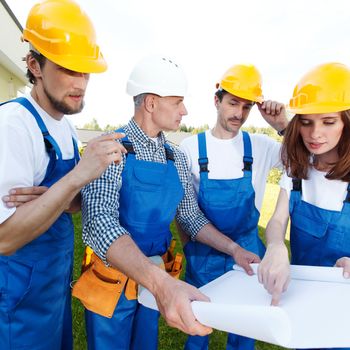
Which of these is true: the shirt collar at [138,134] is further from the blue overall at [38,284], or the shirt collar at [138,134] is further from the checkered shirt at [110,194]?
the blue overall at [38,284]

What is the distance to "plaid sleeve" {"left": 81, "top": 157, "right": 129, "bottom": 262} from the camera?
1.43 metres

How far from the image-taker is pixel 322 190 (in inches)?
70.9

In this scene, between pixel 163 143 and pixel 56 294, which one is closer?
pixel 56 294

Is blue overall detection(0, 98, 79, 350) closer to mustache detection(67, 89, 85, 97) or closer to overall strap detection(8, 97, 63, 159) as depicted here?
overall strap detection(8, 97, 63, 159)

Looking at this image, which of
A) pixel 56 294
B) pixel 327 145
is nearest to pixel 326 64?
pixel 327 145

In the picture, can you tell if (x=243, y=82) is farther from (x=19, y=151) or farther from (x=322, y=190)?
(x=19, y=151)

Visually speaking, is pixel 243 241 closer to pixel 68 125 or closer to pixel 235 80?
pixel 235 80

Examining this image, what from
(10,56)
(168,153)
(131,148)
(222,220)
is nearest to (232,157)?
(222,220)

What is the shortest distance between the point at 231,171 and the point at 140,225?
1032mm

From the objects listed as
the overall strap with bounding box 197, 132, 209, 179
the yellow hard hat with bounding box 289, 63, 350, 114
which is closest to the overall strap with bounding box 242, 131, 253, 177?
the overall strap with bounding box 197, 132, 209, 179

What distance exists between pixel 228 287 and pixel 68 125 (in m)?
1.40

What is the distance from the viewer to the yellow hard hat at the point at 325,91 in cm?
168

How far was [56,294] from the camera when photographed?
1677 millimetres

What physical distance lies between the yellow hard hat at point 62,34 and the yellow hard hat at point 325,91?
1.17m
